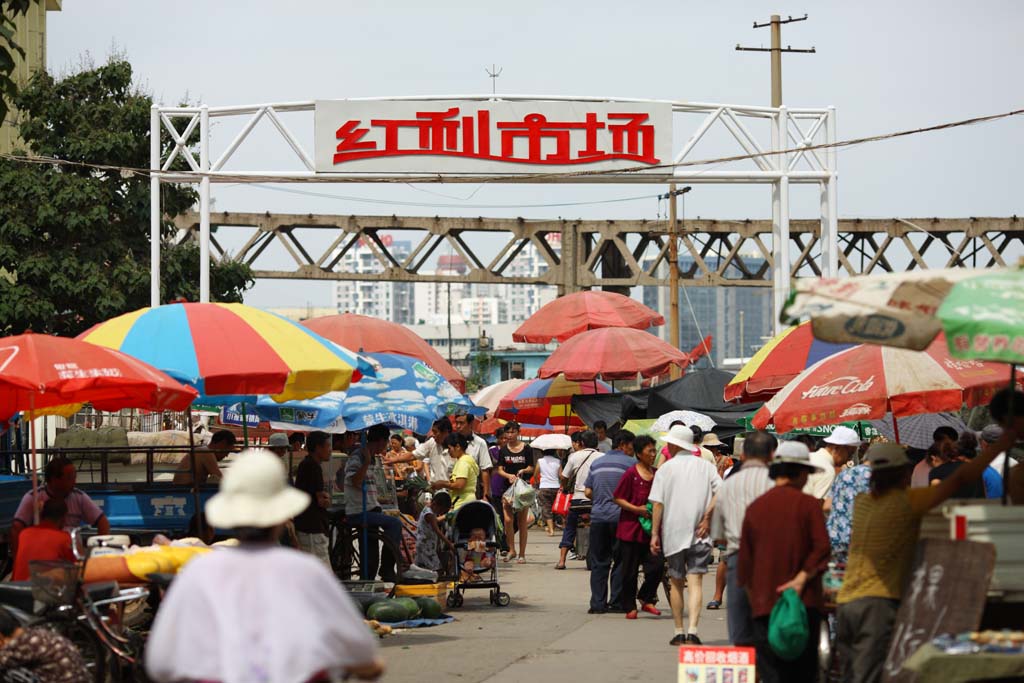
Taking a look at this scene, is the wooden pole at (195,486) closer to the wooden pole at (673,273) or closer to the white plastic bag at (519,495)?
the white plastic bag at (519,495)

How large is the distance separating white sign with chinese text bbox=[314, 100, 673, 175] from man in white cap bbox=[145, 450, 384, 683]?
17.9 m

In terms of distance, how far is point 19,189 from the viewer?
29.1 m

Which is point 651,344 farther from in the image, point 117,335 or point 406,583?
point 117,335

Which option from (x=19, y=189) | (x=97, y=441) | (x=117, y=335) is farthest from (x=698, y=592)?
(x=19, y=189)

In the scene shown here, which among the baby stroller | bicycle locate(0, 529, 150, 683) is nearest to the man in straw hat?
bicycle locate(0, 529, 150, 683)

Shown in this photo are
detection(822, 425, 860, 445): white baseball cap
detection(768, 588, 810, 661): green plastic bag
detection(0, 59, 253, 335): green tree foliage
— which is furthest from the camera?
detection(0, 59, 253, 335): green tree foliage

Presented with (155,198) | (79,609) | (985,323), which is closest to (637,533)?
(79,609)

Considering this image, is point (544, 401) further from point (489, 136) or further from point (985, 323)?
point (985, 323)

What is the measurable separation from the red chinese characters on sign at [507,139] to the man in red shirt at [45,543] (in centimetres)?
1312

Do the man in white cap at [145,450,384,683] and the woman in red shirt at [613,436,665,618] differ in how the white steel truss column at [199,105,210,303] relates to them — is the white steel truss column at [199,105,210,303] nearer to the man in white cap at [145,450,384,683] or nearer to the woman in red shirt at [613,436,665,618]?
the woman in red shirt at [613,436,665,618]

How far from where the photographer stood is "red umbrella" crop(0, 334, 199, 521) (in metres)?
10.1

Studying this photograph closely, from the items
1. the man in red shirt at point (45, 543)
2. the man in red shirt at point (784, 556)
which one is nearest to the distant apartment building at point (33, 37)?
the man in red shirt at point (45, 543)

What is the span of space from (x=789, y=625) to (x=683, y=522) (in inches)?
184

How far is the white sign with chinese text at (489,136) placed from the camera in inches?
891
